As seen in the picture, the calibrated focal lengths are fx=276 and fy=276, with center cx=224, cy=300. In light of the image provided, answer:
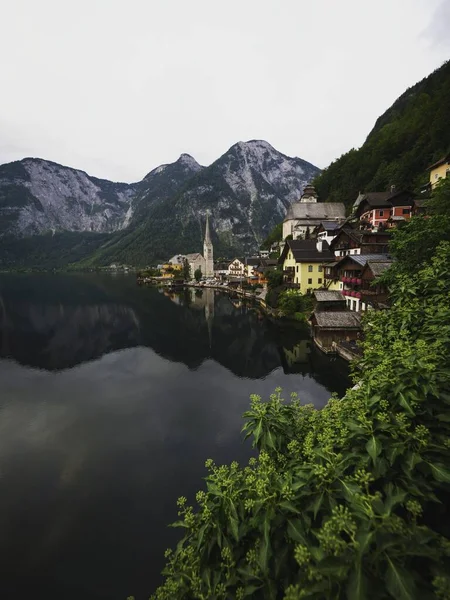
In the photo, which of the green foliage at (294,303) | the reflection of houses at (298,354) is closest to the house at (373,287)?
the reflection of houses at (298,354)

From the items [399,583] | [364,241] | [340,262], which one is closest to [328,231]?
[364,241]

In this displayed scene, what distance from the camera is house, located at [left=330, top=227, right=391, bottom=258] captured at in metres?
44.9

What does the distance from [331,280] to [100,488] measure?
4677 centimetres

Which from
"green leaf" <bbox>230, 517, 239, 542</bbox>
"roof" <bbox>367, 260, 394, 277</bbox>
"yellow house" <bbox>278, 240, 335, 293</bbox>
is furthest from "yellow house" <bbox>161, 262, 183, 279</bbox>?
"green leaf" <bbox>230, 517, 239, 542</bbox>

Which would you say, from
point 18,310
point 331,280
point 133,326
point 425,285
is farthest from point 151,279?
point 425,285

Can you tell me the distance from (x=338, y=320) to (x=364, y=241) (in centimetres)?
1796

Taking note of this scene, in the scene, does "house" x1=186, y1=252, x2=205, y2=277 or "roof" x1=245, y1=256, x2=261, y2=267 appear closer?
"roof" x1=245, y1=256, x2=261, y2=267

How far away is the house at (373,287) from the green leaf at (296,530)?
107ft

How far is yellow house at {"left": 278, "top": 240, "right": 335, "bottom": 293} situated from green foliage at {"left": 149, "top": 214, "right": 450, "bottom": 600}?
5072 cm

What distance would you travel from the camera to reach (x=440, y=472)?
506cm

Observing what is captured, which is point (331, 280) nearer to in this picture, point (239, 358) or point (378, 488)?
point (239, 358)

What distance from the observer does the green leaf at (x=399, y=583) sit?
3322 millimetres

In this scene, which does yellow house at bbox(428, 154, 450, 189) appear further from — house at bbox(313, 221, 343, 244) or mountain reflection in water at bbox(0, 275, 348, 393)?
mountain reflection in water at bbox(0, 275, 348, 393)

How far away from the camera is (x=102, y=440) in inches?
831
